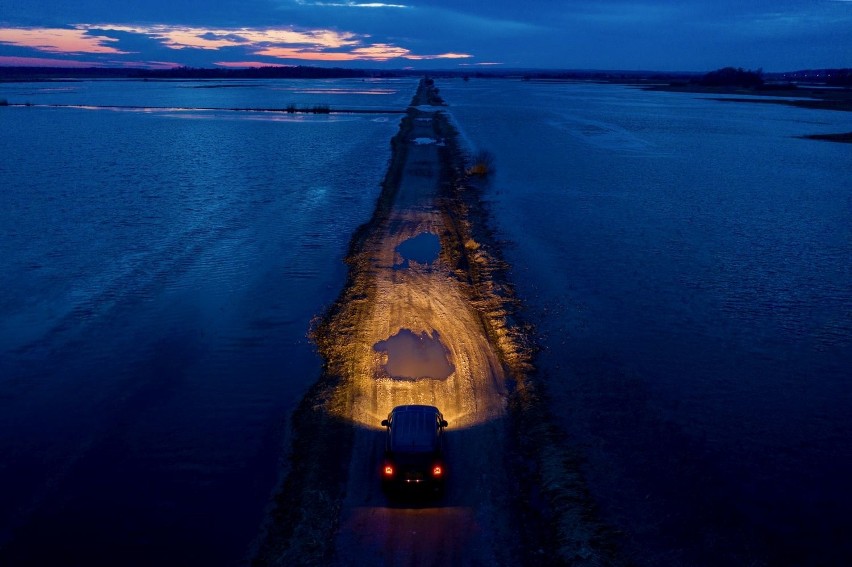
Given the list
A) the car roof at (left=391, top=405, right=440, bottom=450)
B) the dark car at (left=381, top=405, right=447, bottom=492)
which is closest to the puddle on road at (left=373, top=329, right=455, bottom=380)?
the car roof at (left=391, top=405, right=440, bottom=450)

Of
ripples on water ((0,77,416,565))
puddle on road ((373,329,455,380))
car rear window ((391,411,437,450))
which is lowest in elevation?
ripples on water ((0,77,416,565))

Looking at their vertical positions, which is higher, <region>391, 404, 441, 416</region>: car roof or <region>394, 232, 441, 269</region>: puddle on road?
<region>391, 404, 441, 416</region>: car roof

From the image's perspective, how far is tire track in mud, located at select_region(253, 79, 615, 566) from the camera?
13.6m

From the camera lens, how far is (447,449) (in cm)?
1675

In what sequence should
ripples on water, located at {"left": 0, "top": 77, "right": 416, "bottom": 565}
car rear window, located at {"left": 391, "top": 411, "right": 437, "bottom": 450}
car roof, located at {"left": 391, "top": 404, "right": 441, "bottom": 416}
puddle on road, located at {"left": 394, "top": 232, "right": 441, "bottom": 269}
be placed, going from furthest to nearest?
1. puddle on road, located at {"left": 394, "top": 232, "right": 441, "bottom": 269}
2. car roof, located at {"left": 391, "top": 404, "right": 441, "bottom": 416}
3. ripples on water, located at {"left": 0, "top": 77, "right": 416, "bottom": 565}
4. car rear window, located at {"left": 391, "top": 411, "right": 437, "bottom": 450}

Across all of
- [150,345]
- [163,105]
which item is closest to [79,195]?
[150,345]

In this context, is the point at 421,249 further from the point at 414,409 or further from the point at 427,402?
the point at 414,409

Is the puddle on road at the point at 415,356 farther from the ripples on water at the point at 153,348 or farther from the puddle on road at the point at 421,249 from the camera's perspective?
the puddle on road at the point at 421,249

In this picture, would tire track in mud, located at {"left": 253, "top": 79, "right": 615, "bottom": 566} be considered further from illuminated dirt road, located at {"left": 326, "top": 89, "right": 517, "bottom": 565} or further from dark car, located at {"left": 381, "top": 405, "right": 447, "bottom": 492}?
dark car, located at {"left": 381, "top": 405, "right": 447, "bottom": 492}

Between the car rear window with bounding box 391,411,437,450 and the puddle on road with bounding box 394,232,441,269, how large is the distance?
17.1 m

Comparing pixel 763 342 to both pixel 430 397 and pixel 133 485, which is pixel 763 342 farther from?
pixel 133 485

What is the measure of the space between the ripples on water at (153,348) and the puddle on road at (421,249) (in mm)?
3613

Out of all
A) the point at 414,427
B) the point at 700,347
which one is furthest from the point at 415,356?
the point at 700,347

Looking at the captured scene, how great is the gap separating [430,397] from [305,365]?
205 inches
